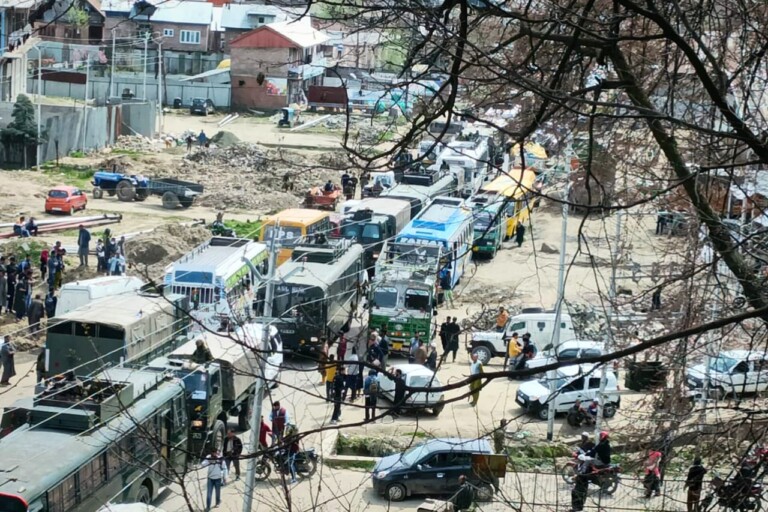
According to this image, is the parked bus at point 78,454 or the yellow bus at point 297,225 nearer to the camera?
the parked bus at point 78,454

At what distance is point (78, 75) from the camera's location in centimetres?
6309

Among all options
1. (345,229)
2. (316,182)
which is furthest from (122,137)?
(345,229)

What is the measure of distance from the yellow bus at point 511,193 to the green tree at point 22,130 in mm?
19814

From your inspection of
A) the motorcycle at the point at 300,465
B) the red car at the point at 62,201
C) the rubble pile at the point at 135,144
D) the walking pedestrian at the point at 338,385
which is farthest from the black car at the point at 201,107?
the motorcycle at the point at 300,465

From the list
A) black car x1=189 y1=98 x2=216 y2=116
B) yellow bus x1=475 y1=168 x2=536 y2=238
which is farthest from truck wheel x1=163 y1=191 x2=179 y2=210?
black car x1=189 y1=98 x2=216 y2=116

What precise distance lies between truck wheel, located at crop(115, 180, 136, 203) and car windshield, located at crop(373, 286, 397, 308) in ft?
60.4

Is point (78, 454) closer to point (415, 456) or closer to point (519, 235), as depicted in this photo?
point (415, 456)

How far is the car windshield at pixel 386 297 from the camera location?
25453 mm

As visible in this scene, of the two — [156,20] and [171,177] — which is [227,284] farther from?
[156,20]

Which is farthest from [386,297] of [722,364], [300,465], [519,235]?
[722,364]

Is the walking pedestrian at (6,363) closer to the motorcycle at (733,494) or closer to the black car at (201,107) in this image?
the motorcycle at (733,494)

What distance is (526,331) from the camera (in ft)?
84.2

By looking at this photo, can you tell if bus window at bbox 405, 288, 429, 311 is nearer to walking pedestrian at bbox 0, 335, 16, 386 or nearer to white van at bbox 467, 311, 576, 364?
white van at bbox 467, 311, 576, 364

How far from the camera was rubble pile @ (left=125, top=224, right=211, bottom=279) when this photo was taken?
31.5 meters
